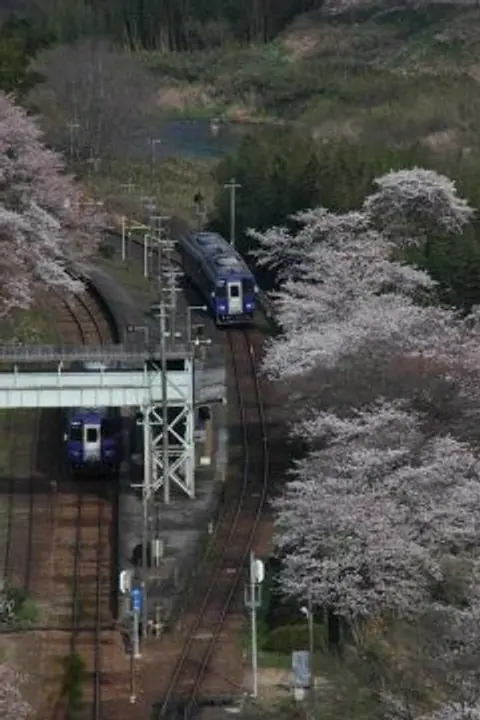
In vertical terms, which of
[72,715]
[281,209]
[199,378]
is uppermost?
[281,209]


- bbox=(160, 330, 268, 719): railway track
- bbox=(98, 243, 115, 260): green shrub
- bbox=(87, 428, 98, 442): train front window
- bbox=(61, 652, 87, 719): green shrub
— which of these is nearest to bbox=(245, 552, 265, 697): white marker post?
bbox=(160, 330, 268, 719): railway track

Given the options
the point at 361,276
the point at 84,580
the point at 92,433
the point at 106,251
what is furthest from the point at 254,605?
the point at 106,251

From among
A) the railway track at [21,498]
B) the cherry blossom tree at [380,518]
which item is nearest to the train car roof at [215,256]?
the railway track at [21,498]

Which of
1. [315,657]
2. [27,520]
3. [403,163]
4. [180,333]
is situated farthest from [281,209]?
[315,657]

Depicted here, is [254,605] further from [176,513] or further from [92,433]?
[92,433]

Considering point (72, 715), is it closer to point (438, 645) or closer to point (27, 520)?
point (438, 645)

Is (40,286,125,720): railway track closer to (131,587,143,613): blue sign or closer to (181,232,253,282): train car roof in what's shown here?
(131,587,143,613): blue sign
